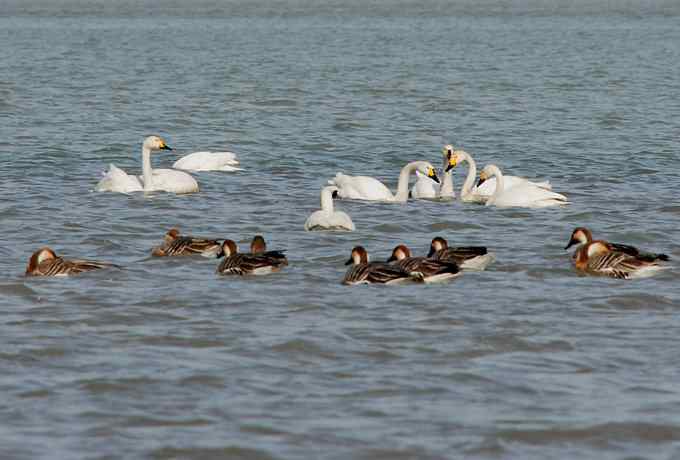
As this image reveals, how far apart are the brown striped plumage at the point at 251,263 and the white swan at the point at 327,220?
280cm

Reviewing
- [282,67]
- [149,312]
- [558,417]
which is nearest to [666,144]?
[149,312]

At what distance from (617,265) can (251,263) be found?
3634 mm

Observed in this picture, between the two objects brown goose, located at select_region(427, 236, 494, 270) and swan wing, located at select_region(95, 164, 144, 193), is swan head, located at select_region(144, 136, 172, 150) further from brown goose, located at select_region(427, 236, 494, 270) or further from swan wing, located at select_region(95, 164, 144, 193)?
brown goose, located at select_region(427, 236, 494, 270)

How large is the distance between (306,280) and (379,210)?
18.3ft

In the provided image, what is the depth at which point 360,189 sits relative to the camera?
20.2 meters

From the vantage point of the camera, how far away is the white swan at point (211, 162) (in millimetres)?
23484

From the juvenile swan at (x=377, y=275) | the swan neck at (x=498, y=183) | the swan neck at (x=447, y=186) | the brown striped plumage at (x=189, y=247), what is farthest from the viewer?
the swan neck at (x=447, y=186)

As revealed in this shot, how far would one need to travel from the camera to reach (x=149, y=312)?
12641 millimetres

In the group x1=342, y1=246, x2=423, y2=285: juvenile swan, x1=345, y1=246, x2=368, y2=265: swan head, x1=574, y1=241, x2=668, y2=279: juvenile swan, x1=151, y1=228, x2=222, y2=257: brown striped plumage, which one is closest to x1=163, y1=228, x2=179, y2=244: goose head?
x1=151, y1=228, x2=222, y2=257: brown striped plumage

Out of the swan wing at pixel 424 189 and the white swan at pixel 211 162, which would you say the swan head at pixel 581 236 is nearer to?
the swan wing at pixel 424 189

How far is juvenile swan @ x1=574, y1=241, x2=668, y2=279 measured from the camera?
46.3 ft

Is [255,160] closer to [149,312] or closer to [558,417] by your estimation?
[149,312]

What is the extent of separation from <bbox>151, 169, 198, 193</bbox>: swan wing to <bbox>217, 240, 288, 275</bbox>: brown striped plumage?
22.5 ft

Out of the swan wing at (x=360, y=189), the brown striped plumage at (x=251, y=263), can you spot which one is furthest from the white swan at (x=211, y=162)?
the brown striped plumage at (x=251, y=263)
